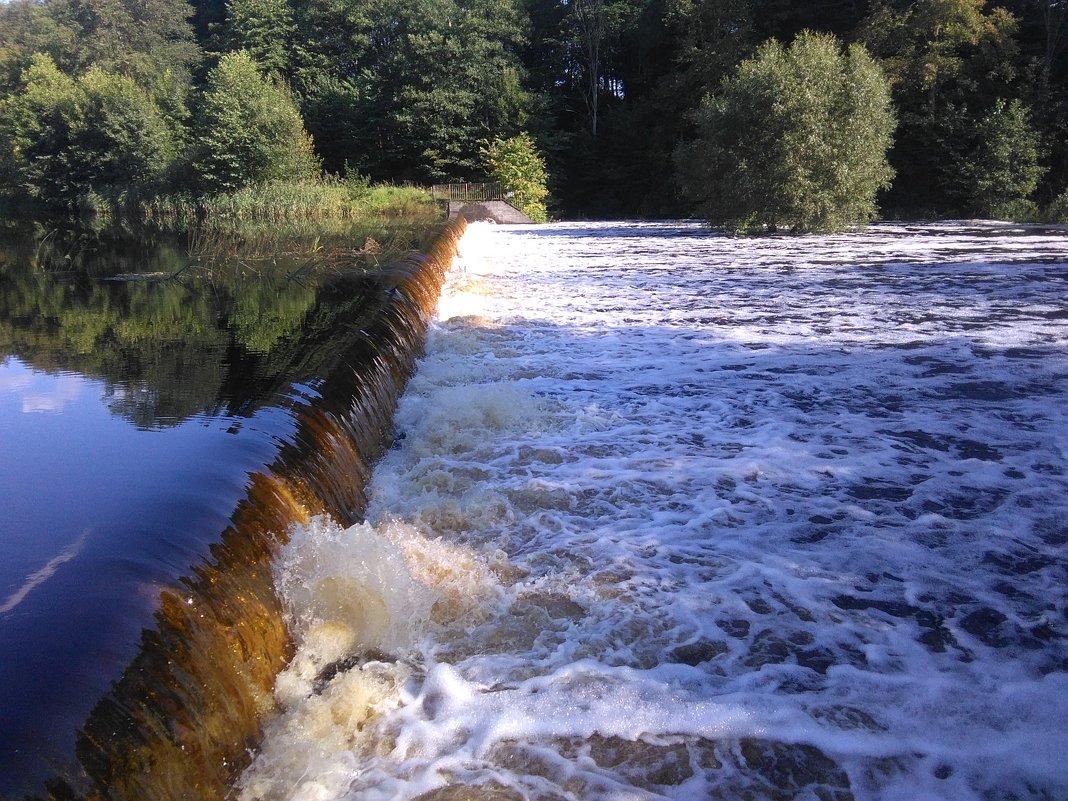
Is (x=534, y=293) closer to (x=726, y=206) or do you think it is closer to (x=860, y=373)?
(x=860, y=373)

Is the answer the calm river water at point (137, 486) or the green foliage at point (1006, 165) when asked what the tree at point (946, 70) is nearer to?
the green foliage at point (1006, 165)

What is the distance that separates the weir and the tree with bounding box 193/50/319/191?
27721mm

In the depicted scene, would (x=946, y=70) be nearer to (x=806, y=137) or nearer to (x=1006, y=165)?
(x=1006, y=165)

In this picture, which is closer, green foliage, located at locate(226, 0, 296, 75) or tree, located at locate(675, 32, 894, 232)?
tree, located at locate(675, 32, 894, 232)

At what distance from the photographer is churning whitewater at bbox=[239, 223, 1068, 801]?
248 centimetres

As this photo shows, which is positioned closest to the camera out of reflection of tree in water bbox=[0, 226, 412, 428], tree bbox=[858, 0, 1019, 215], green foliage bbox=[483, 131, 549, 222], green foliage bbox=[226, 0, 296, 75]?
reflection of tree in water bbox=[0, 226, 412, 428]

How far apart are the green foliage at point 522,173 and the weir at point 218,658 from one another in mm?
28727

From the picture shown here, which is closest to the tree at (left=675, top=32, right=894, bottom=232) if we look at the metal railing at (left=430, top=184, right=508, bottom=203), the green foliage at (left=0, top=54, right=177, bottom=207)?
the metal railing at (left=430, top=184, right=508, bottom=203)

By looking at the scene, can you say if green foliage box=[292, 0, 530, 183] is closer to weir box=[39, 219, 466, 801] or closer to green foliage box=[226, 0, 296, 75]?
green foliage box=[226, 0, 296, 75]

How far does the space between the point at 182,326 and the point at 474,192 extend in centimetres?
2588

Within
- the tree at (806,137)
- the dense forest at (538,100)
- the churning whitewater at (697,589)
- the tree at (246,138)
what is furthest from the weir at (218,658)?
the tree at (246,138)

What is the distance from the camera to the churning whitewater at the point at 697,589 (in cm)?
248

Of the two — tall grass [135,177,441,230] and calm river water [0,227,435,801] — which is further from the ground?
tall grass [135,177,441,230]

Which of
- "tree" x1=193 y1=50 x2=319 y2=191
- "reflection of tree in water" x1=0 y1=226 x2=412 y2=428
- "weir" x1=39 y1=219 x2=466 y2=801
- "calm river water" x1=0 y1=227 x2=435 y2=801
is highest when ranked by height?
"tree" x1=193 y1=50 x2=319 y2=191
